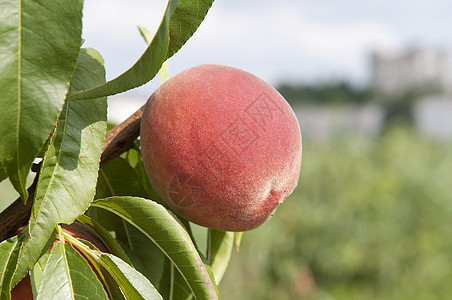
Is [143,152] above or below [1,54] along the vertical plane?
below

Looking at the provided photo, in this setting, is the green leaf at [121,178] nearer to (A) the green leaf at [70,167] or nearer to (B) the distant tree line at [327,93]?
(A) the green leaf at [70,167]

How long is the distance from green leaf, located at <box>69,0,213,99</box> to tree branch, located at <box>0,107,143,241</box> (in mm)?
124

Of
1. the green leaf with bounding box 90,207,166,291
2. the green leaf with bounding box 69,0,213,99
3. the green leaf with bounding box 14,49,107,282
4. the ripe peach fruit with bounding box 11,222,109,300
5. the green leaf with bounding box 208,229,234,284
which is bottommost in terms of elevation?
the green leaf with bounding box 208,229,234,284

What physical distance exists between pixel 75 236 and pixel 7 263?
94 mm

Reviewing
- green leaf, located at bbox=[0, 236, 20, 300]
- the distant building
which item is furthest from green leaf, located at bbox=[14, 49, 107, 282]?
the distant building

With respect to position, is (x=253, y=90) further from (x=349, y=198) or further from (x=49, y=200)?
(x=349, y=198)

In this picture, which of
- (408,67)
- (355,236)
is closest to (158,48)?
(355,236)

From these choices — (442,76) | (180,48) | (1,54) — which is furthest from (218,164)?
(442,76)

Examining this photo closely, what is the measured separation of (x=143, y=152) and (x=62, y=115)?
0.12 metres

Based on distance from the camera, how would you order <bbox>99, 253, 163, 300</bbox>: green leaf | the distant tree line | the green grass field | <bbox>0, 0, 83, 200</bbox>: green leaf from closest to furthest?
1. <bbox>0, 0, 83, 200</bbox>: green leaf
2. <bbox>99, 253, 163, 300</bbox>: green leaf
3. the green grass field
4. the distant tree line

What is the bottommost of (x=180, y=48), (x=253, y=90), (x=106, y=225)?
(x=106, y=225)

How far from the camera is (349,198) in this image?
5.21 meters

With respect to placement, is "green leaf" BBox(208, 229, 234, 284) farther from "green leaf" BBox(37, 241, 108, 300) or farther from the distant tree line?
the distant tree line

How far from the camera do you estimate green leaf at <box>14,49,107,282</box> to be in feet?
1.31
